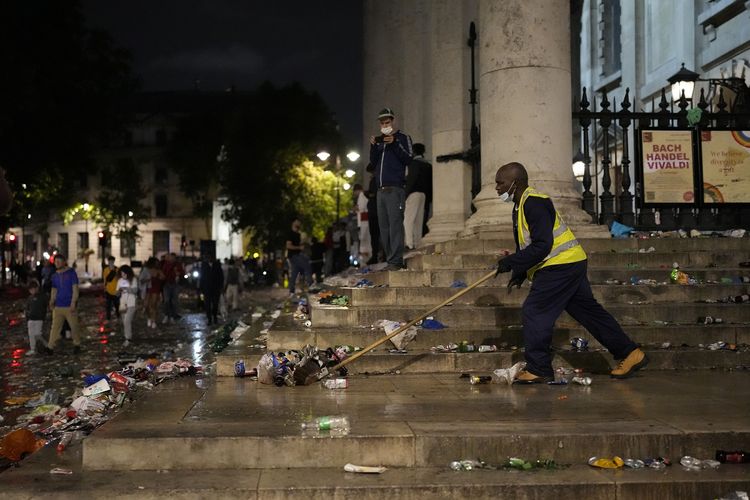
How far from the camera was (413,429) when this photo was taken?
5.22 metres

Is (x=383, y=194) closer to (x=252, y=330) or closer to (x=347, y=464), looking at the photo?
(x=252, y=330)

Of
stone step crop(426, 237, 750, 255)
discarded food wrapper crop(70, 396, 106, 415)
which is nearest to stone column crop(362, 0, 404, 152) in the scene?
stone step crop(426, 237, 750, 255)

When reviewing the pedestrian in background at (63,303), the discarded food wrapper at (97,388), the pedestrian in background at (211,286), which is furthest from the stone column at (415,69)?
the discarded food wrapper at (97,388)

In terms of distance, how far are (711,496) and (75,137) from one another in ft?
89.4

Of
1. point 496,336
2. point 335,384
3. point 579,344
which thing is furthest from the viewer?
point 496,336

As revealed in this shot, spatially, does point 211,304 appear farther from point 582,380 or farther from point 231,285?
point 582,380

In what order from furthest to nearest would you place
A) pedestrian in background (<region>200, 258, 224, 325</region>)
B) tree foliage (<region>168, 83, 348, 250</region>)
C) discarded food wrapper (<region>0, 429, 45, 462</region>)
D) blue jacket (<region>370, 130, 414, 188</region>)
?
1. tree foliage (<region>168, 83, 348, 250</region>)
2. pedestrian in background (<region>200, 258, 224, 325</region>)
3. blue jacket (<region>370, 130, 414, 188</region>)
4. discarded food wrapper (<region>0, 429, 45, 462</region>)

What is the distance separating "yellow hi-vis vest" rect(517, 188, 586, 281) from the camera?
7164 millimetres

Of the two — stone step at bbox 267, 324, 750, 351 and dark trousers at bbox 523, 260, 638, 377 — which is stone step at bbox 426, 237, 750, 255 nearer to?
stone step at bbox 267, 324, 750, 351

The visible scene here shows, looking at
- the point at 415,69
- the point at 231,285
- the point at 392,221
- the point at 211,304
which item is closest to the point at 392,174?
the point at 392,221

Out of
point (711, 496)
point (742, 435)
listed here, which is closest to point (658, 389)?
point (742, 435)

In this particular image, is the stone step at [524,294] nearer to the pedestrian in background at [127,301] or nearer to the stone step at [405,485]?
the stone step at [405,485]

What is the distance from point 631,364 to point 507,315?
178cm

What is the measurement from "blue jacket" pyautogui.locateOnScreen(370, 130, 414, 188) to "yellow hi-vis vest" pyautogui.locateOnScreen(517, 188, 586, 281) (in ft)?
13.3
